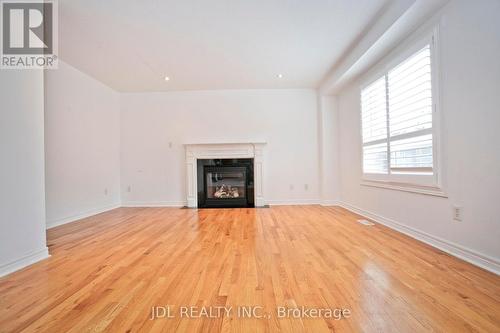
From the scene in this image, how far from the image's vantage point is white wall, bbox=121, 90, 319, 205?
15.9 ft

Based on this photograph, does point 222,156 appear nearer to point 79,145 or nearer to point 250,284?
point 79,145

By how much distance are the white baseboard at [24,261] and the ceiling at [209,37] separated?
8.10 feet

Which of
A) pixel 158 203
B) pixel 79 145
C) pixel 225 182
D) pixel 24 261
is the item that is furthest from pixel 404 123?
pixel 79 145

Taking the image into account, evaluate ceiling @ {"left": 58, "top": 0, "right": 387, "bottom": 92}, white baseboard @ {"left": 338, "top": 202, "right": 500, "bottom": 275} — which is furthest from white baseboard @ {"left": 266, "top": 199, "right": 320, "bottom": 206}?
ceiling @ {"left": 58, "top": 0, "right": 387, "bottom": 92}

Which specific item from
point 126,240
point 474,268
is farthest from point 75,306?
point 474,268

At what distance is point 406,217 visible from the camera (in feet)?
8.68

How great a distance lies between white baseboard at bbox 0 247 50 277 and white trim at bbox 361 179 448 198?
12.8 feet

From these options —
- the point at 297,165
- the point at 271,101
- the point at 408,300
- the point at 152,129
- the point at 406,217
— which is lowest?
the point at 408,300

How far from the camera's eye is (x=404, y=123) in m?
2.64

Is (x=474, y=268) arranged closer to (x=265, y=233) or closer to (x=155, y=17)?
(x=265, y=233)

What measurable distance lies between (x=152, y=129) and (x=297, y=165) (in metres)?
3.38

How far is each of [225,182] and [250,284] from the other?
3471 millimetres

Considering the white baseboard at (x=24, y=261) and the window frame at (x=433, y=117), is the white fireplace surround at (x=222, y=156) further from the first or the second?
the white baseboard at (x=24, y=261)

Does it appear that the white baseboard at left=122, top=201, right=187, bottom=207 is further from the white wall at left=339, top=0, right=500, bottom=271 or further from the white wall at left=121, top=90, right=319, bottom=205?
the white wall at left=339, top=0, right=500, bottom=271
